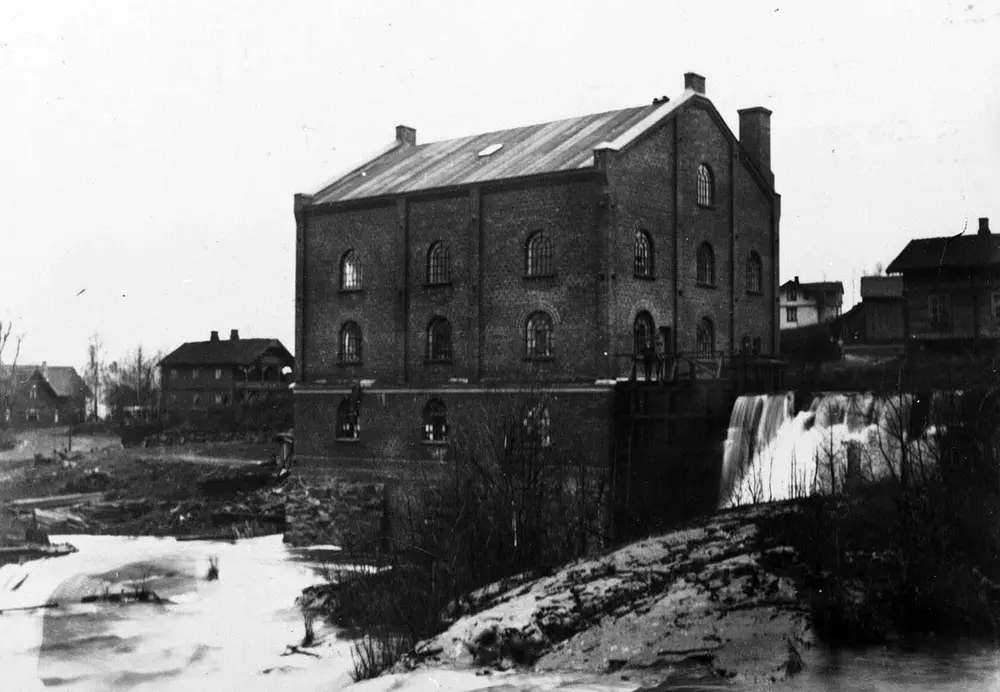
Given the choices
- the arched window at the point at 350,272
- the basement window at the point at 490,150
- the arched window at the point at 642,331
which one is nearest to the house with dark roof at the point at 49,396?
the arched window at the point at 350,272

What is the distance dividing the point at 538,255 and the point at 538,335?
2.13m

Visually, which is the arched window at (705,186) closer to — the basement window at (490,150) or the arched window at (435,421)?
the basement window at (490,150)

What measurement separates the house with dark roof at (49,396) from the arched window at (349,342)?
30.3 m

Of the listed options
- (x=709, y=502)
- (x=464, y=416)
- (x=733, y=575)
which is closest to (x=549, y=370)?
(x=464, y=416)

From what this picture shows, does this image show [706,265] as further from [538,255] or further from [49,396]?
[49,396]

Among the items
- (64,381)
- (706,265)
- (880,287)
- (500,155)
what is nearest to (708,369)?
(706,265)

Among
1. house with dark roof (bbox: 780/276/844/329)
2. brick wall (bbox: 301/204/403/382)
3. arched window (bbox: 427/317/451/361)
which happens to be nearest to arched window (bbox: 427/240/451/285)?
brick wall (bbox: 301/204/403/382)

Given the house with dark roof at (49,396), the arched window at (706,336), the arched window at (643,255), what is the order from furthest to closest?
the house with dark roof at (49,396), the arched window at (706,336), the arched window at (643,255)

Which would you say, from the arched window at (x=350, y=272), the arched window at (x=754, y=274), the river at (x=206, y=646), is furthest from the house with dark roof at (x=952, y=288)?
the river at (x=206, y=646)

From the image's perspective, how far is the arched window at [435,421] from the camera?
30.3m

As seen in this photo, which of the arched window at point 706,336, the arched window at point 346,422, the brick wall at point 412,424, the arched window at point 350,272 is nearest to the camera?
the brick wall at point 412,424

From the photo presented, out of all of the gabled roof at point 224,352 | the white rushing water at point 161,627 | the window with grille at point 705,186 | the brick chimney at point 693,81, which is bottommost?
the white rushing water at point 161,627

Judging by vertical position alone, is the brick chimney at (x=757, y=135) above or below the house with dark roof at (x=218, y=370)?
above

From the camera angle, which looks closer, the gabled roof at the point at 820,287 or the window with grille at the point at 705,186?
the window with grille at the point at 705,186
